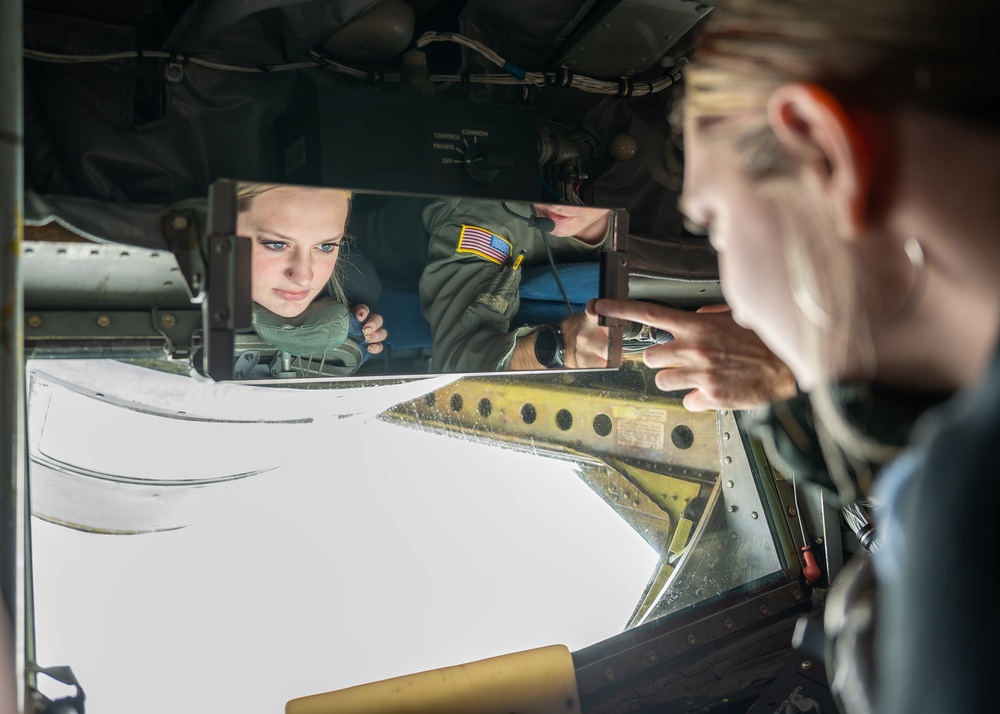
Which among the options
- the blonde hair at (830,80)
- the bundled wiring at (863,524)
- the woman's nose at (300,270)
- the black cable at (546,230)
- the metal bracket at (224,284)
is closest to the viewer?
the blonde hair at (830,80)

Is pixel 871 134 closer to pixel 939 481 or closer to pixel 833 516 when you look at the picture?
pixel 939 481

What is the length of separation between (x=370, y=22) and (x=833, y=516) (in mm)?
2053

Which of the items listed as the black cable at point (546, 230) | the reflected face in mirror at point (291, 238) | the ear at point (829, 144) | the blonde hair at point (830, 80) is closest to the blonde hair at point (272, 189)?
the reflected face in mirror at point (291, 238)

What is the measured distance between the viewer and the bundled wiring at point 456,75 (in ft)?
5.13

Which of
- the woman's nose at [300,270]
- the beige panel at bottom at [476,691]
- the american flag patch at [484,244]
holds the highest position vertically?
the american flag patch at [484,244]

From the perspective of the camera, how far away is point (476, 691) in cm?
218

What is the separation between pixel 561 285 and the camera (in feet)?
5.96

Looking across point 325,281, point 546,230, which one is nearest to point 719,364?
point 546,230

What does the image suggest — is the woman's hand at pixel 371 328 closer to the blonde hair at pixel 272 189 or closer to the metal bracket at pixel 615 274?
the blonde hair at pixel 272 189

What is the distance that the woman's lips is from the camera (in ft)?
5.01

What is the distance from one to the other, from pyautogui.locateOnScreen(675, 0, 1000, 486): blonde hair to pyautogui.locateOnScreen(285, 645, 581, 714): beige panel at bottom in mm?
1640

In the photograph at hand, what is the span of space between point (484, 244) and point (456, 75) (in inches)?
17.2

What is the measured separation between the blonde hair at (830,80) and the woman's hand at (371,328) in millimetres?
962

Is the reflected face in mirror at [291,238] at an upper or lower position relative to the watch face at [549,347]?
upper
